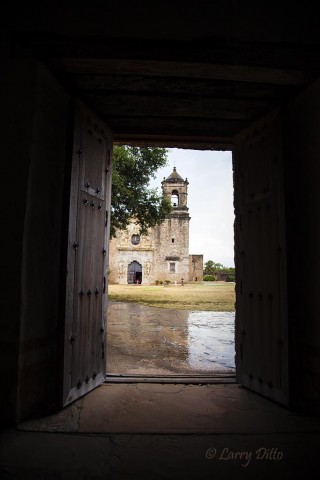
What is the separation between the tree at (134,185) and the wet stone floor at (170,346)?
9130 mm

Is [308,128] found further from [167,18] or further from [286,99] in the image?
[167,18]

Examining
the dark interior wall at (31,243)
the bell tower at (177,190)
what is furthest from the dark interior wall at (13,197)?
the bell tower at (177,190)

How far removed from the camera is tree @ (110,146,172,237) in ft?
52.5

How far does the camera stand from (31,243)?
244 cm

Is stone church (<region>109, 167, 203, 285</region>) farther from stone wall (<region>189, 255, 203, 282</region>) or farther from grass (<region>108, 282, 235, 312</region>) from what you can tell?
grass (<region>108, 282, 235, 312</region>)

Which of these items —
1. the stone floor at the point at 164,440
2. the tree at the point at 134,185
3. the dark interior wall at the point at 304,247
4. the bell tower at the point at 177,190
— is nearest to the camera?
the stone floor at the point at 164,440

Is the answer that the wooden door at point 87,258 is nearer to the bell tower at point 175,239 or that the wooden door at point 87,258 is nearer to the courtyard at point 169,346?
the courtyard at point 169,346

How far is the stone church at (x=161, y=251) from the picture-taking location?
109 ft

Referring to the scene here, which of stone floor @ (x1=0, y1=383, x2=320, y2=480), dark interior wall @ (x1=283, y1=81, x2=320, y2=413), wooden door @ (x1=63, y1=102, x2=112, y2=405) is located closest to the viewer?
stone floor @ (x1=0, y1=383, x2=320, y2=480)

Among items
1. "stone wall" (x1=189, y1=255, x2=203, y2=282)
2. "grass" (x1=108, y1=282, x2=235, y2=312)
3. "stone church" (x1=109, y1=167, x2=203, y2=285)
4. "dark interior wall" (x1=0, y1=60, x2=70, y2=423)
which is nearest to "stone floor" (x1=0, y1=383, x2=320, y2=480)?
"dark interior wall" (x1=0, y1=60, x2=70, y2=423)

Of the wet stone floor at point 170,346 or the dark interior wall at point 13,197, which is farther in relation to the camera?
the wet stone floor at point 170,346

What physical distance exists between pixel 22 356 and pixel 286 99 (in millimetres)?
3308

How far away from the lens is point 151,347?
491 cm

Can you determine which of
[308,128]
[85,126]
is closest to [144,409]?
[85,126]
